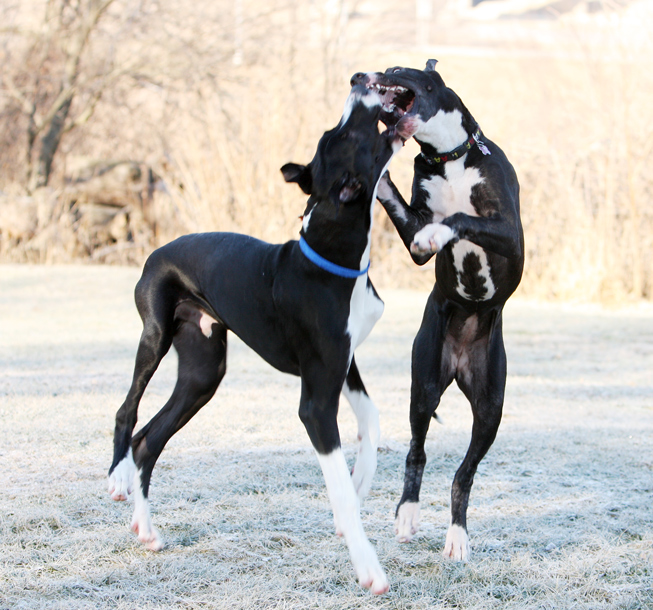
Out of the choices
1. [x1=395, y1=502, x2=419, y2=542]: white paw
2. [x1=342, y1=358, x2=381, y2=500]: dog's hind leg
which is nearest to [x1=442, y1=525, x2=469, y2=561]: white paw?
[x1=395, y1=502, x2=419, y2=542]: white paw

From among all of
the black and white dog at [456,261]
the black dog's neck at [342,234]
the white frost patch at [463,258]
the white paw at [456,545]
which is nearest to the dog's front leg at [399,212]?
the black and white dog at [456,261]

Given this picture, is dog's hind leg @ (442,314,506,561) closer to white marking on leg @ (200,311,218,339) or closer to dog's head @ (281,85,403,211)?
dog's head @ (281,85,403,211)

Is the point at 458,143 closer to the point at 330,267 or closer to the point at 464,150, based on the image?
the point at 464,150

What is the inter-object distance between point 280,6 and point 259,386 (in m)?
12.9

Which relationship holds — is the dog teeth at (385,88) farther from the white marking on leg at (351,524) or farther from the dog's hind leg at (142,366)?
the white marking on leg at (351,524)

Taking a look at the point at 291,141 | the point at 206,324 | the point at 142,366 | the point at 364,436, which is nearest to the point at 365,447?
the point at 364,436

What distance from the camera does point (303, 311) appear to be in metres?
2.69

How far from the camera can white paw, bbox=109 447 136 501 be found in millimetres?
3145

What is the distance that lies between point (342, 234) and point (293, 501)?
1352 mm

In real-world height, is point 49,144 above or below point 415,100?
below

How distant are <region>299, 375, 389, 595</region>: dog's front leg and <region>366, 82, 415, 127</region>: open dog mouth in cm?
99

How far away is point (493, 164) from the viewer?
10.0 ft

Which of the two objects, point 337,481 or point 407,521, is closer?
point 337,481

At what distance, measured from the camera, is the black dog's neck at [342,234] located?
2.67 m
